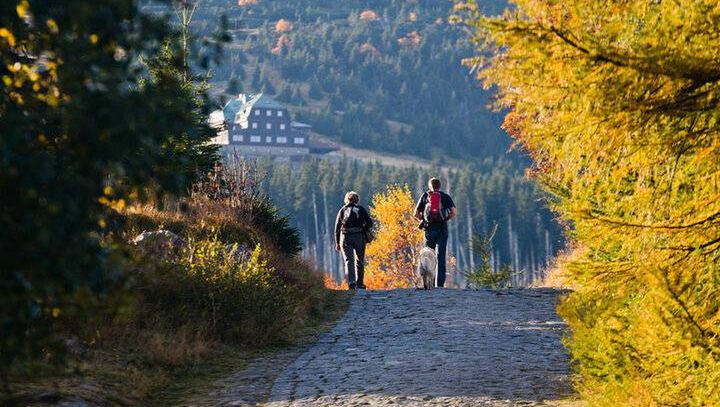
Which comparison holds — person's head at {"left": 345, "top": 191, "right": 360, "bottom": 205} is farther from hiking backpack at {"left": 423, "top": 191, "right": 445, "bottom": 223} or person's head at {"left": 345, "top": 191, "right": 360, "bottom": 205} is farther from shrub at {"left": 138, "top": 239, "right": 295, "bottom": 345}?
shrub at {"left": 138, "top": 239, "right": 295, "bottom": 345}

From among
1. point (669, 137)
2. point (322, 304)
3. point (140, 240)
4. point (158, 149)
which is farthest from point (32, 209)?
point (322, 304)

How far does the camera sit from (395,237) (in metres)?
74.1

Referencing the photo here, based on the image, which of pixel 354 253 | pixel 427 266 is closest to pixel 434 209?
pixel 427 266

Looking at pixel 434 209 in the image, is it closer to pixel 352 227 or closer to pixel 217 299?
pixel 352 227

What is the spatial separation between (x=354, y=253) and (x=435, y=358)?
9.04 m

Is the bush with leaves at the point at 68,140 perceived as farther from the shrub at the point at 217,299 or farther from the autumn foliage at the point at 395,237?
the autumn foliage at the point at 395,237

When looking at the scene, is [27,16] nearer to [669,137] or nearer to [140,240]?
[669,137]

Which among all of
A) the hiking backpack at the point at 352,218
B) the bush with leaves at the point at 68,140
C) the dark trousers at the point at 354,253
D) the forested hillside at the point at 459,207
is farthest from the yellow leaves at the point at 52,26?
the forested hillside at the point at 459,207

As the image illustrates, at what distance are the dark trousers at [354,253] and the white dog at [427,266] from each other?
44.5 inches

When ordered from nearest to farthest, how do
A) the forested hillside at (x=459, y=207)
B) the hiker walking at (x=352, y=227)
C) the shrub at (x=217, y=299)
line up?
the shrub at (x=217, y=299), the hiker walking at (x=352, y=227), the forested hillside at (x=459, y=207)

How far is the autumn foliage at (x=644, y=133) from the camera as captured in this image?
470 cm

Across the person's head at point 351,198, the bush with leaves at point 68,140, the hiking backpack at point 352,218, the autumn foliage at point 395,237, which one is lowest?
the bush with leaves at point 68,140

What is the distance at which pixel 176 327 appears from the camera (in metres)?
11.4

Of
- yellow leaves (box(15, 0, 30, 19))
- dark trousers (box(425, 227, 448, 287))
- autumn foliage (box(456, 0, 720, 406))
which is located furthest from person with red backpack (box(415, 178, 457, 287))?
yellow leaves (box(15, 0, 30, 19))
